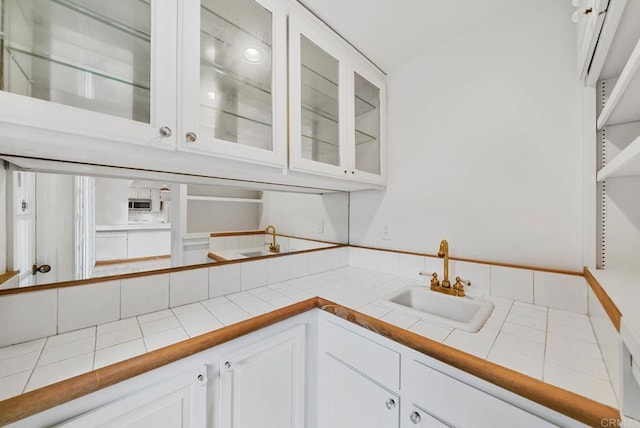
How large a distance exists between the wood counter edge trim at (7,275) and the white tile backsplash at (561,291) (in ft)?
6.65

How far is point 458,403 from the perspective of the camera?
0.67 metres

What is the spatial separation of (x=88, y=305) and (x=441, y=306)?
150 centimetres

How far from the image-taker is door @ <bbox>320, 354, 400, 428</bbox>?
2.69ft

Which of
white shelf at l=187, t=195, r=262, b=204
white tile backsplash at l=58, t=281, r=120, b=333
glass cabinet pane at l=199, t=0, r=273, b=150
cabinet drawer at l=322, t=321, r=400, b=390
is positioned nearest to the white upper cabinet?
glass cabinet pane at l=199, t=0, r=273, b=150

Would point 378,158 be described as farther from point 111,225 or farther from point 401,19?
point 111,225

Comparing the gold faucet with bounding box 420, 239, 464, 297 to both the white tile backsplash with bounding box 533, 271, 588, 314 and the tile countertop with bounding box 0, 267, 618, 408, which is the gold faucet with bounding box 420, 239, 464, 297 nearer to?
the tile countertop with bounding box 0, 267, 618, 408

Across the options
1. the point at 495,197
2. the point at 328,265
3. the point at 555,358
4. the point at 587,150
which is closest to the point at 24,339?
the point at 328,265

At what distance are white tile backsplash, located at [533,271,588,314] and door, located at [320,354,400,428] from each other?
32.0 inches

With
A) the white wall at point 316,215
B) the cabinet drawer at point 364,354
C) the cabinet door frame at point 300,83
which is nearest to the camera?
the cabinet drawer at point 364,354

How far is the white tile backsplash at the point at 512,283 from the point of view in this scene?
1.08 m

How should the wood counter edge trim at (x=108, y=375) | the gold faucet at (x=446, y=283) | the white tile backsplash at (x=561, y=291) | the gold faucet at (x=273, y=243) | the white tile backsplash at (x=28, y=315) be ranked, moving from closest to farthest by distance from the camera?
the wood counter edge trim at (x=108, y=375)
the white tile backsplash at (x=28, y=315)
the white tile backsplash at (x=561, y=291)
the gold faucet at (x=446, y=283)
the gold faucet at (x=273, y=243)

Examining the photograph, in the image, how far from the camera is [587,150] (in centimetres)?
98

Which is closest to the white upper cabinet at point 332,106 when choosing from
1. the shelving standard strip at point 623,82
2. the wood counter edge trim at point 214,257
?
the wood counter edge trim at point 214,257

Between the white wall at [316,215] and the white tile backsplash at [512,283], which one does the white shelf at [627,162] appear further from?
the white wall at [316,215]
